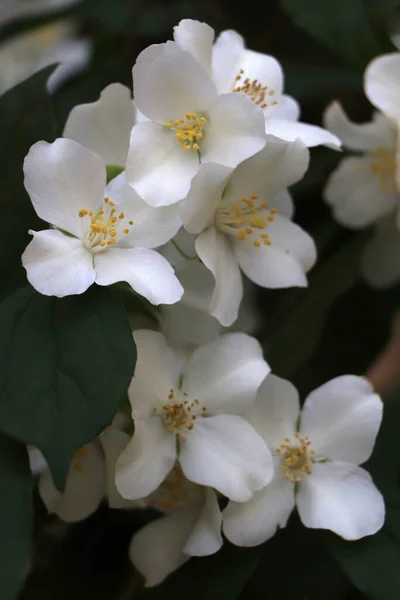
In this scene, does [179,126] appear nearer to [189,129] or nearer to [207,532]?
[189,129]

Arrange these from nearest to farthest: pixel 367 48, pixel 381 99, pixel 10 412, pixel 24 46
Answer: pixel 10 412
pixel 381 99
pixel 367 48
pixel 24 46

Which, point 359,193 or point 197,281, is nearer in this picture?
point 197,281

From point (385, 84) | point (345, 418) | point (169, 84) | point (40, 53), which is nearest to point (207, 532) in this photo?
point (345, 418)

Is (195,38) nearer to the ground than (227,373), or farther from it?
farther from it

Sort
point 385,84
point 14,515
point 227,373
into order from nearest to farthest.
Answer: point 14,515, point 227,373, point 385,84

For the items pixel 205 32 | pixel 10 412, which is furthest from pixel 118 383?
pixel 205 32

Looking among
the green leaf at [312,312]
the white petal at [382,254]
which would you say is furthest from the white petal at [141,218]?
the white petal at [382,254]

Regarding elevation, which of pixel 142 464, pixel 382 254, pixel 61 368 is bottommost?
pixel 382 254

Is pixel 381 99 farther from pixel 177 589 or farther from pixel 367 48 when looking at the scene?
pixel 177 589
